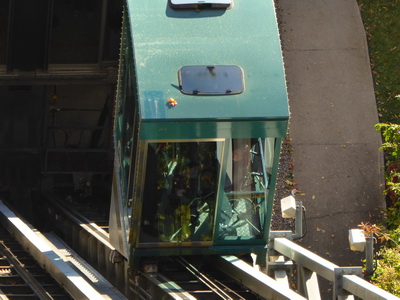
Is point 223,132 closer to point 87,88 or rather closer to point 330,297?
point 330,297

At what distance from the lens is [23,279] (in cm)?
1491

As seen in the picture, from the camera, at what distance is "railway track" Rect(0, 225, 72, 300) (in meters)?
14.1

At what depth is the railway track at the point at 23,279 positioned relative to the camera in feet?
46.2

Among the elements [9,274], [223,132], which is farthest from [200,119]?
[9,274]

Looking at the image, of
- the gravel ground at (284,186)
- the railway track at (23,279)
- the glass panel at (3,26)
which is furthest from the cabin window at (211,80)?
the glass panel at (3,26)

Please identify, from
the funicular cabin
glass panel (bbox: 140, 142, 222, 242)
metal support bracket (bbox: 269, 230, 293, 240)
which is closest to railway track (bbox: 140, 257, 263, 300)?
the funicular cabin

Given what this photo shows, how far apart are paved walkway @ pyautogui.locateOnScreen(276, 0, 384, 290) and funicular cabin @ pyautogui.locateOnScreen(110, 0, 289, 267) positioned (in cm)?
603

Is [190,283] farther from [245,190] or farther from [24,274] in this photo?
[24,274]

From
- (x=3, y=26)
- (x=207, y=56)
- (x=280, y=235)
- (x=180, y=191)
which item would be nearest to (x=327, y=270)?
(x=280, y=235)

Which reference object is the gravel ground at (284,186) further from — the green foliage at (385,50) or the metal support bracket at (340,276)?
the metal support bracket at (340,276)

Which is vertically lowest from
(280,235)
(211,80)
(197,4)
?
(280,235)

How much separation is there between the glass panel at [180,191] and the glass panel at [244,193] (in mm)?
163

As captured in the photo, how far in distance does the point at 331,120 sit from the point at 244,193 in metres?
8.02

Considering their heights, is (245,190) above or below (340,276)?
above
